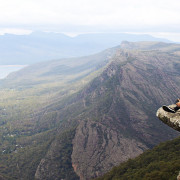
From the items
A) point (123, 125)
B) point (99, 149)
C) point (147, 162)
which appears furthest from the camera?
point (123, 125)

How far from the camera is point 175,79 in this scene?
19788 centimetres

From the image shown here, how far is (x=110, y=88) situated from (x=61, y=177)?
353ft

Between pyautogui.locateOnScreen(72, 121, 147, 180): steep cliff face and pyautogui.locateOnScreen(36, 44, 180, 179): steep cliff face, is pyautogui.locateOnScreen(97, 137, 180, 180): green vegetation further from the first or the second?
pyautogui.locateOnScreen(36, 44, 180, 179): steep cliff face

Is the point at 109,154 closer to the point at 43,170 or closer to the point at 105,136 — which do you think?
the point at 105,136

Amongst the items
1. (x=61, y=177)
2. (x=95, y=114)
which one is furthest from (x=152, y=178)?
(x=95, y=114)

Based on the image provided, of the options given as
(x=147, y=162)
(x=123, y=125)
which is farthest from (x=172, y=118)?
(x=123, y=125)

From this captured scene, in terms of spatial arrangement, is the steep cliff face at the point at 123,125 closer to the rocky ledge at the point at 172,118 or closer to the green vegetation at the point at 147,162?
the green vegetation at the point at 147,162

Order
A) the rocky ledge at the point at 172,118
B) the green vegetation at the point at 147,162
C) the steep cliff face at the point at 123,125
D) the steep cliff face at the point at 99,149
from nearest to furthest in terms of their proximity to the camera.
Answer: the rocky ledge at the point at 172,118 → the green vegetation at the point at 147,162 → the steep cliff face at the point at 99,149 → the steep cliff face at the point at 123,125

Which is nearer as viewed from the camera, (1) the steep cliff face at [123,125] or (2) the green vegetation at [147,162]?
(2) the green vegetation at [147,162]

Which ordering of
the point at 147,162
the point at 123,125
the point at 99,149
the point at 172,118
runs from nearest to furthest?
the point at 172,118
the point at 147,162
the point at 99,149
the point at 123,125

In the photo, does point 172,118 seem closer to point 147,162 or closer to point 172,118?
point 172,118

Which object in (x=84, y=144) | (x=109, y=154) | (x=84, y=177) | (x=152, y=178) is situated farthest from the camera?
(x=84, y=144)

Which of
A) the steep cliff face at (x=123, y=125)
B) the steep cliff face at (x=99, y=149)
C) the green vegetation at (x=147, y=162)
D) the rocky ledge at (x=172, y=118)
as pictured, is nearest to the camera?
the rocky ledge at (x=172, y=118)

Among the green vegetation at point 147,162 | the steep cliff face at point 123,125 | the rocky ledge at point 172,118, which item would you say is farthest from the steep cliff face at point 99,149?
the rocky ledge at point 172,118
